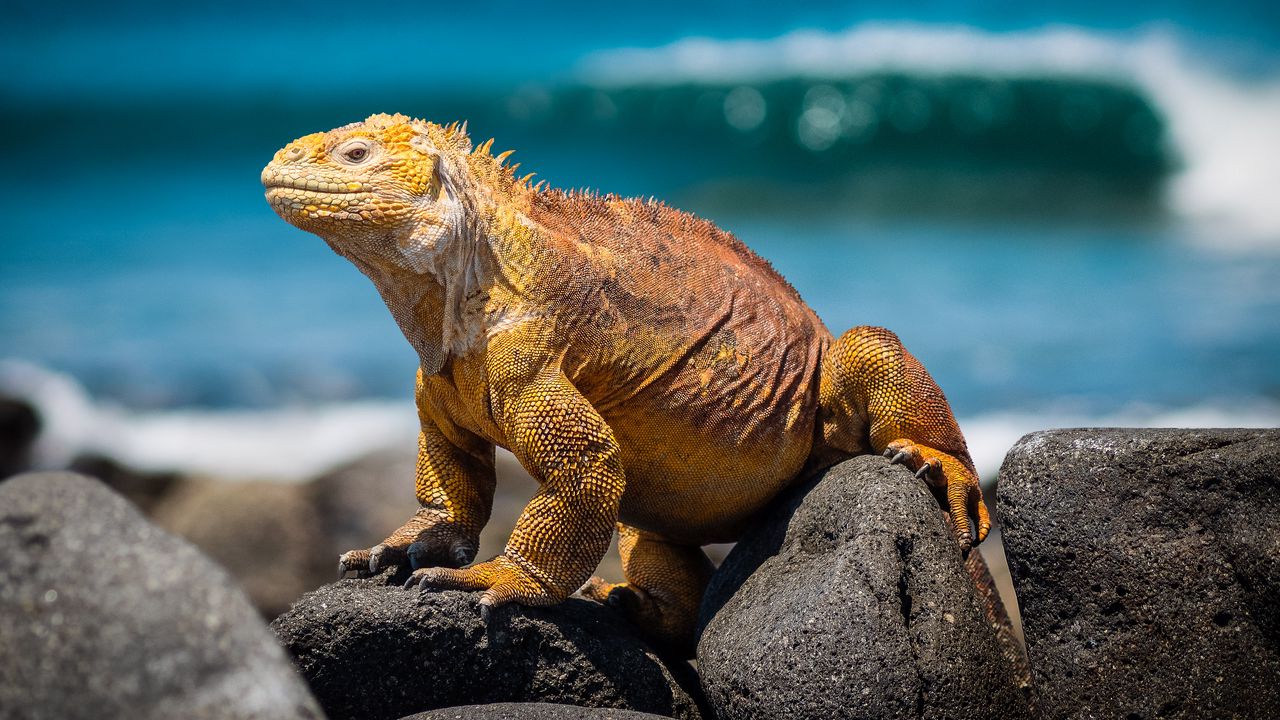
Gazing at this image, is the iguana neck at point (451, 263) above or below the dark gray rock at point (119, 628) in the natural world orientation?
above

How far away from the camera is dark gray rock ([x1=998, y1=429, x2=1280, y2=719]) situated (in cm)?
436

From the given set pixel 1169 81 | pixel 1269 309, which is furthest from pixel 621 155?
pixel 1269 309

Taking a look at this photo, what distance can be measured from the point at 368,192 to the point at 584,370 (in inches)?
43.0

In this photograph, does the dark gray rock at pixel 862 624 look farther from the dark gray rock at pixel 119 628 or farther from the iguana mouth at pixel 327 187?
the iguana mouth at pixel 327 187

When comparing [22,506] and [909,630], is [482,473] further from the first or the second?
[22,506]

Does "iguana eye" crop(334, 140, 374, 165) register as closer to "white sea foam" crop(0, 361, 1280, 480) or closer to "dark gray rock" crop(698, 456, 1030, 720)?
"dark gray rock" crop(698, 456, 1030, 720)

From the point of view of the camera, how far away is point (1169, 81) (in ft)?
84.5

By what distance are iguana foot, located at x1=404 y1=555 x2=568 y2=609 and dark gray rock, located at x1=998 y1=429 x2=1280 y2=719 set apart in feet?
6.12

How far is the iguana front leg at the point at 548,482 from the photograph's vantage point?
4.68 metres

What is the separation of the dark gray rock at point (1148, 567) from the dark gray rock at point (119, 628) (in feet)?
9.52

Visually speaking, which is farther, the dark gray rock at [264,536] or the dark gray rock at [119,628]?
the dark gray rock at [264,536]

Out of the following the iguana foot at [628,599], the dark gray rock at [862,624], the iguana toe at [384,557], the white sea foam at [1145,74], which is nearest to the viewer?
the dark gray rock at [862,624]

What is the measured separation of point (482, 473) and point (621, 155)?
21.9 metres

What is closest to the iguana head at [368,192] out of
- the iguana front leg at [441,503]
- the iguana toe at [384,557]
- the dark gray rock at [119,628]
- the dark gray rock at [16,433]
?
the iguana front leg at [441,503]
